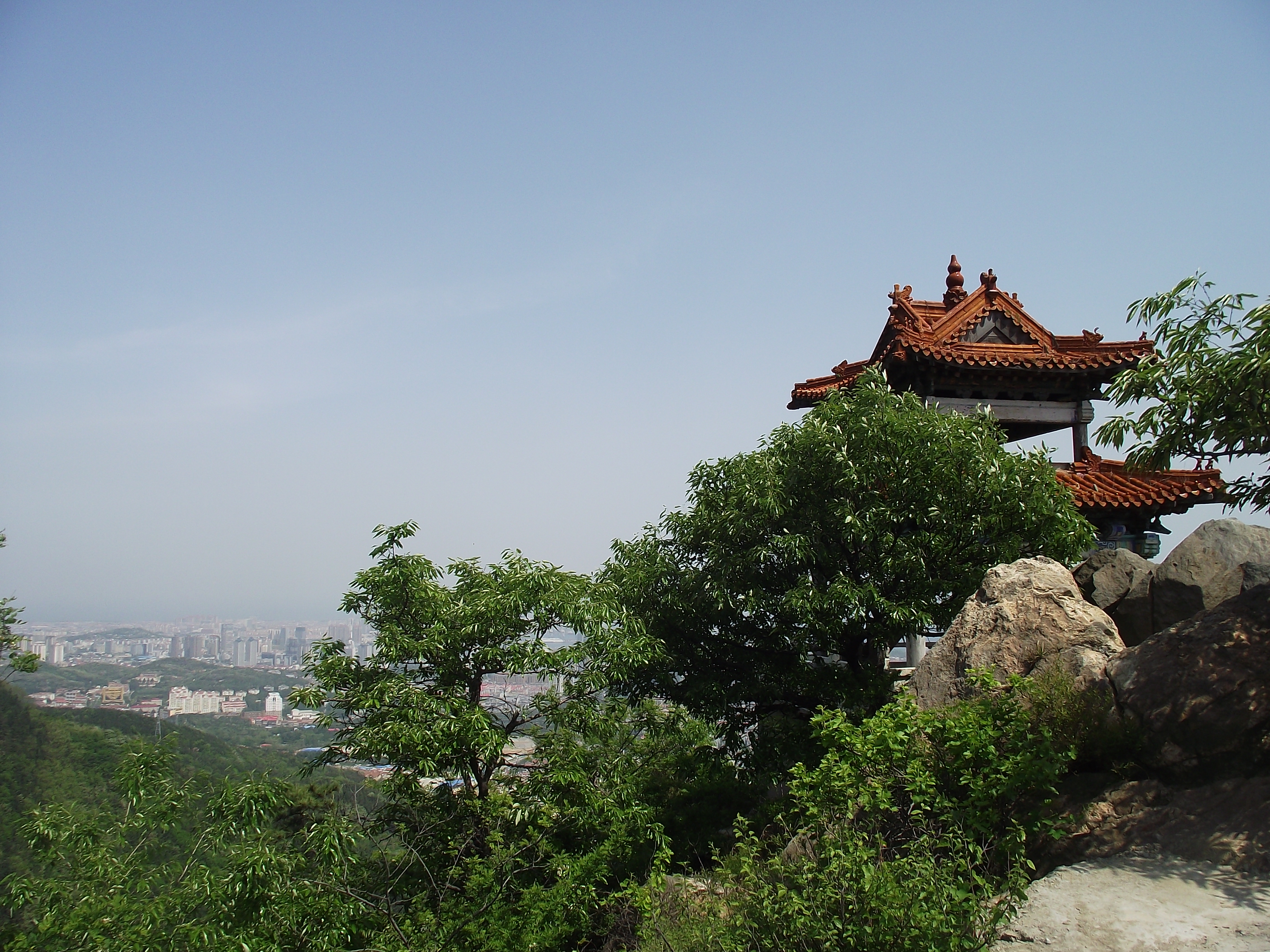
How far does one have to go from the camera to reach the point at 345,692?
10344 mm

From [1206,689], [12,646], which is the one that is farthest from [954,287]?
[12,646]

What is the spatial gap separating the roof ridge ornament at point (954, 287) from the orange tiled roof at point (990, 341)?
2 cm

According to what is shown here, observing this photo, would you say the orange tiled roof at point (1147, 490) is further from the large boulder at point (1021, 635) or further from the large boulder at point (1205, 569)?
the large boulder at point (1021, 635)

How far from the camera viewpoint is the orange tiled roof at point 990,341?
14.3 metres

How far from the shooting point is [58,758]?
46.6 meters

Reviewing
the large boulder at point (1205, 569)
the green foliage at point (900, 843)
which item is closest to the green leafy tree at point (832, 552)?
the large boulder at point (1205, 569)

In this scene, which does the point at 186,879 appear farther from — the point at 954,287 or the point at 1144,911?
the point at 954,287

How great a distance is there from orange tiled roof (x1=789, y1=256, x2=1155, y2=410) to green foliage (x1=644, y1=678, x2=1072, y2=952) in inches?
295

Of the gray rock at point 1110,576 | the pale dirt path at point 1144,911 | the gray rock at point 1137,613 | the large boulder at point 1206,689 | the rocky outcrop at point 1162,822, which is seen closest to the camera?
the pale dirt path at point 1144,911

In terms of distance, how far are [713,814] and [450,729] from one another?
5.12 meters

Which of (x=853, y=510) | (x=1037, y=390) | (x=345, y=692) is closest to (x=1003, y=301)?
(x=1037, y=390)

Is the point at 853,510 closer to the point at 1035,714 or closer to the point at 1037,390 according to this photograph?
the point at 1035,714

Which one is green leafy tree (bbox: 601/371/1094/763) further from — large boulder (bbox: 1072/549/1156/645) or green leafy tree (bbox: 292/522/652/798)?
green leafy tree (bbox: 292/522/652/798)

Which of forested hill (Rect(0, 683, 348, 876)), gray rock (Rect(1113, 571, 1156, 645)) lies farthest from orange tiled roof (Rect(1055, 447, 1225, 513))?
forested hill (Rect(0, 683, 348, 876))
